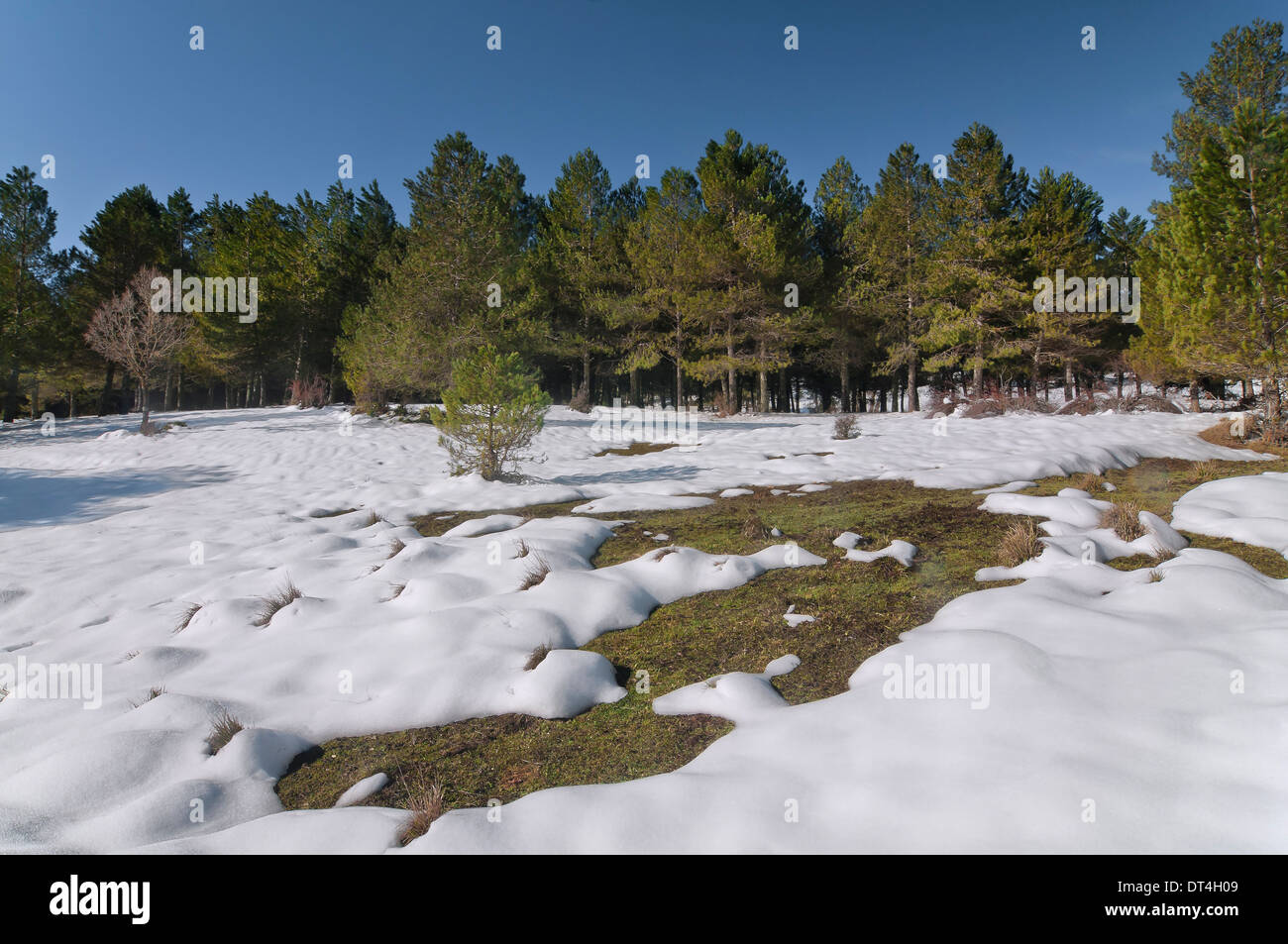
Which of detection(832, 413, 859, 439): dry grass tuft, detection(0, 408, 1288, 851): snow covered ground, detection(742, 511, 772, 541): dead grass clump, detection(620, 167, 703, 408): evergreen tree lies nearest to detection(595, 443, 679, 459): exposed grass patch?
detection(832, 413, 859, 439): dry grass tuft

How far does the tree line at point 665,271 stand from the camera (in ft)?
65.9

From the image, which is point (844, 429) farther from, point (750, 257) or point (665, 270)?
point (665, 270)

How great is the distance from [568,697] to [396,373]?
64.2ft

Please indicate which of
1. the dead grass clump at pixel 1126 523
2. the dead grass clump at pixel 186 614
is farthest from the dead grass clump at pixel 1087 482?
the dead grass clump at pixel 186 614

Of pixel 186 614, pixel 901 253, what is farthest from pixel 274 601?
pixel 901 253

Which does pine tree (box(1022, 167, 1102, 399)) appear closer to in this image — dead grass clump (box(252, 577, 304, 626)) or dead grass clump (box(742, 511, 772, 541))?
dead grass clump (box(742, 511, 772, 541))

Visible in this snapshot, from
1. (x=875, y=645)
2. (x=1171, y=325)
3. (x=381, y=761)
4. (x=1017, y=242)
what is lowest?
(x=381, y=761)

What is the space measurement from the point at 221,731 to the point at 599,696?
6.53 ft

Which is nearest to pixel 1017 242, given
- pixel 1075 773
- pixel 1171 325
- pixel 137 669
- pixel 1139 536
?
pixel 1171 325

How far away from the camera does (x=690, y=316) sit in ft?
78.4

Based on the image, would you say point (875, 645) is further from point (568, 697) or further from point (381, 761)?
point (381, 761)

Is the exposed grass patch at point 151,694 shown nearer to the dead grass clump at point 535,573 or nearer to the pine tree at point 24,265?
the dead grass clump at point 535,573

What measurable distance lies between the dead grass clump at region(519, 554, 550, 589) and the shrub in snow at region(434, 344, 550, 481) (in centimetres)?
502

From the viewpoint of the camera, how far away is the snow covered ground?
1.97 meters
